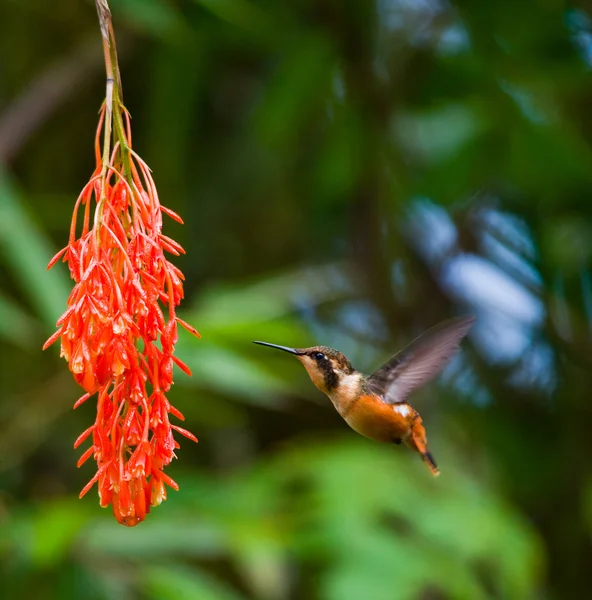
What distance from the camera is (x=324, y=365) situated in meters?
1.61

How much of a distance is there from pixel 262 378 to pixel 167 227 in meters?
1.20

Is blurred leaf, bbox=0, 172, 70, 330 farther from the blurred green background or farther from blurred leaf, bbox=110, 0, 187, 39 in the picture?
blurred leaf, bbox=110, 0, 187, 39

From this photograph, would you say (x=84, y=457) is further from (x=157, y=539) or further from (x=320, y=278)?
(x=320, y=278)

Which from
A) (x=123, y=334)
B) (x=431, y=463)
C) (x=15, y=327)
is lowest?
(x=15, y=327)

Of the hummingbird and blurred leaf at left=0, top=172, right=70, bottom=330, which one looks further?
blurred leaf at left=0, top=172, right=70, bottom=330

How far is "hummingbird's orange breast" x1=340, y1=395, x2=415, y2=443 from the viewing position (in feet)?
5.47

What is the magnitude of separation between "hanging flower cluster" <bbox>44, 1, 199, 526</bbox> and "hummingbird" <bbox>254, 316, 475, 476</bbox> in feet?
1.58

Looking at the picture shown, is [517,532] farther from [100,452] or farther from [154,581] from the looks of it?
[100,452]

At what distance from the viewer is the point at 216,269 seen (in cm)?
393

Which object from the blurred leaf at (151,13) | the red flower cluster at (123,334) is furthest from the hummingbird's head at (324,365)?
the blurred leaf at (151,13)

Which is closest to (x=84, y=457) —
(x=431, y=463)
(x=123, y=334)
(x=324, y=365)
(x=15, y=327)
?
(x=123, y=334)

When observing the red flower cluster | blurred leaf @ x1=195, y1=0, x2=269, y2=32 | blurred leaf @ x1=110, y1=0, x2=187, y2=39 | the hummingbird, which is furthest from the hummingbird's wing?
blurred leaf @ x1=110, y1=0, x2=187, y2=39

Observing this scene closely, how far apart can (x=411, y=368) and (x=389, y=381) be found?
0.17 ft

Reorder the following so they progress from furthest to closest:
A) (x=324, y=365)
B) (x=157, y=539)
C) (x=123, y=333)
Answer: (x=157, y=539), (x=324, y=365), (x=123, y=333)
